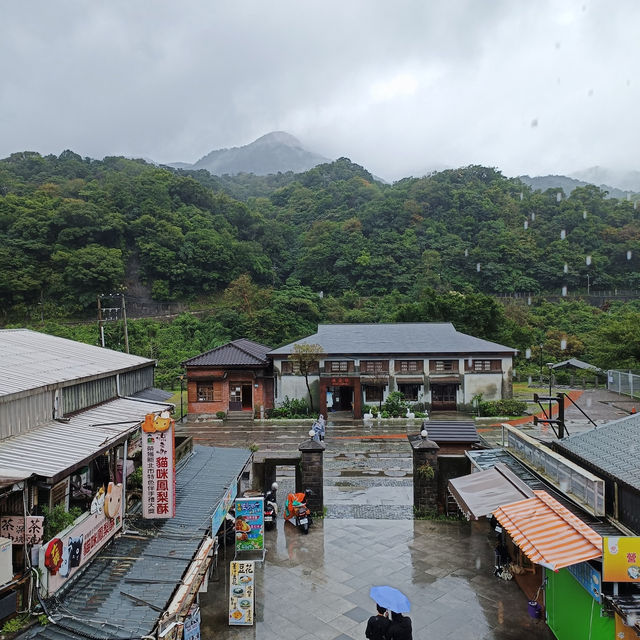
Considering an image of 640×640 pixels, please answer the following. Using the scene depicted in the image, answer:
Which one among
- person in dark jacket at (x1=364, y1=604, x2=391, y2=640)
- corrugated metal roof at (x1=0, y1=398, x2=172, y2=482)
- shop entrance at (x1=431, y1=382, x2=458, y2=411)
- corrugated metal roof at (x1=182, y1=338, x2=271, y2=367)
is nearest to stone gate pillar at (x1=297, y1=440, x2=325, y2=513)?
corrugated metal roof at (x1=0, y1=398, x2=172, y2=482)

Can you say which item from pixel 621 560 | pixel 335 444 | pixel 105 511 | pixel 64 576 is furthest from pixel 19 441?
pixel 335 444

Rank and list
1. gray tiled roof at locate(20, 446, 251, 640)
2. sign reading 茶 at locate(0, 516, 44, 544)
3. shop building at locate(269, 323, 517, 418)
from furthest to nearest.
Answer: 1. shop building at locate(269, 323, 517, 418)
2. sign reading 茶 at locate(0, 516, 44, 544)
3. gray tiled roof at locate(20, 446, 251, 640)

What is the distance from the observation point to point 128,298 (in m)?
57.7

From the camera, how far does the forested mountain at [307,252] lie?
171 ft

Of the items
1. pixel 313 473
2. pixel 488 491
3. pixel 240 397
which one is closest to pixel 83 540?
pixel 488 491

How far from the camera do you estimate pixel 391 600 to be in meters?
7.27

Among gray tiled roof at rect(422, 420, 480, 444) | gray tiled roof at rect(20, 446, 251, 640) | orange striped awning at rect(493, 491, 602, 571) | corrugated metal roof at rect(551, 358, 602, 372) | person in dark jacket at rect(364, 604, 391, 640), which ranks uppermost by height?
orange striped awning at rect(493, 491, 602, 571)

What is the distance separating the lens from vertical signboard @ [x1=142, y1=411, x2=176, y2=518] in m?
9.21

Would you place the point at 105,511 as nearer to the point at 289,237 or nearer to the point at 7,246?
the point at 7,246

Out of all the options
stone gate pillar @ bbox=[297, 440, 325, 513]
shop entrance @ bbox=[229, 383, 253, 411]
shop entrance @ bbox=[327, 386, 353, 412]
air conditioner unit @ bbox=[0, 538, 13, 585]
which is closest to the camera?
air conditioner unit @ bbox=[0, 538, 13, 585]

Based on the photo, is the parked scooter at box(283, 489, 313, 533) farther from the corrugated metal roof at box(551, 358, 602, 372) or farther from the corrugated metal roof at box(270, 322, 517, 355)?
the corrugated metal roof at box(551, 358, 602, 372)

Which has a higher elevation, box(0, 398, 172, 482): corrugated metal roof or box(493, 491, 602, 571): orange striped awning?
box(0, 398, 172, 482): corrugated metal roof

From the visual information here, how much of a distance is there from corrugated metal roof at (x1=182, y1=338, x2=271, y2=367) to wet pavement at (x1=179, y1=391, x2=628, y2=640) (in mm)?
15886

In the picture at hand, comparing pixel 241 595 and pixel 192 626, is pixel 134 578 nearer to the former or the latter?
pixel 192 626
